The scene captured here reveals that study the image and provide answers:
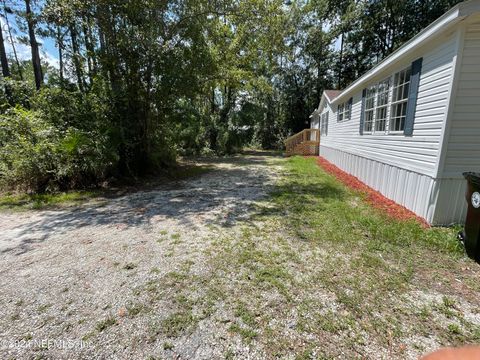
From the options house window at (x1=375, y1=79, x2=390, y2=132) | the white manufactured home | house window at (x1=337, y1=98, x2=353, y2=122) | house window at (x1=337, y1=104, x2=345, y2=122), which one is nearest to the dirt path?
the white manufactured home

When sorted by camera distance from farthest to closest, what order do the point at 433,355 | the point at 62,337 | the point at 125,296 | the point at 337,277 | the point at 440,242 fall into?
the point at 440,242 → the point at 337,277 → the point at 125,296 → the point at 62,337 → the point at 433,355

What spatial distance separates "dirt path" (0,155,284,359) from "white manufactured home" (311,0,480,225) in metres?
3.27

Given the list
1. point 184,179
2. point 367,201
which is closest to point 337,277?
point 367,201

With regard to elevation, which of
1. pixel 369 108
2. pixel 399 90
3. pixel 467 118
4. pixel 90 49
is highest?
pixel 90 49

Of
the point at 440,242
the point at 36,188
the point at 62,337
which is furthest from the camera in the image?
the point at 36,188

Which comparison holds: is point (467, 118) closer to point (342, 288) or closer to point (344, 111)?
point (342, 288)

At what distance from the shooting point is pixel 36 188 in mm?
6461

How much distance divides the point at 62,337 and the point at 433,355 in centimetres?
254

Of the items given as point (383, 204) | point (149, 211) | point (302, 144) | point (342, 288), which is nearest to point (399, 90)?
point (383, 204)

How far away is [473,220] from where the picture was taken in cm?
308

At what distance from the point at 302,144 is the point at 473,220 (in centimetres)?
1333

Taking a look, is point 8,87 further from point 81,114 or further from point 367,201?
point 367,201

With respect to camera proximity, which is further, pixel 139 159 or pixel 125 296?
pixel 139 159

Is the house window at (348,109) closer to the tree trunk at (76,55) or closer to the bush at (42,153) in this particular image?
the bush at (42,153)
